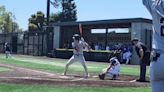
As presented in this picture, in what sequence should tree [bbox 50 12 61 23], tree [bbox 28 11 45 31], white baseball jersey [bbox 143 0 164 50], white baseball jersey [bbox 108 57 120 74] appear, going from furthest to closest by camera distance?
1. tree [bbox 50 12 61 23]
2. tree [bbox 28 11 45 31]
3. white baseball jersey [bbox 108 57 120 74]
4. white baseball jersey [bbox 143 0 164 50]

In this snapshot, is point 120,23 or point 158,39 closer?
point 158,39

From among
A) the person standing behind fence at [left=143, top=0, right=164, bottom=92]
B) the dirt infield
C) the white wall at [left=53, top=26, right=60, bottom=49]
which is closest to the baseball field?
the dirt infield

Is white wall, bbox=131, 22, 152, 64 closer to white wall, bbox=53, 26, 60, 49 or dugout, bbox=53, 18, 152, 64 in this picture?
dugout, bbox=53, 18, 152, 64

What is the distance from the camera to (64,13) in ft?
308

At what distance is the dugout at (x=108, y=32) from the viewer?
4538 centimetres

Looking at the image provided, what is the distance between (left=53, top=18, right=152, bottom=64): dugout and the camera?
45.4 metres

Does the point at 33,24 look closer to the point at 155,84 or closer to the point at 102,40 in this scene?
the point at 102,40

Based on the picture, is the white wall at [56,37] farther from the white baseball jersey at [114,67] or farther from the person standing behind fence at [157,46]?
the person standing behind fence at [157,46]

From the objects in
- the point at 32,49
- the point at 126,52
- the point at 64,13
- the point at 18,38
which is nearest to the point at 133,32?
the point at 126,52

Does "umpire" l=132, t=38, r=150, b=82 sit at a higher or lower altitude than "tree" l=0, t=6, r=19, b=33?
lower

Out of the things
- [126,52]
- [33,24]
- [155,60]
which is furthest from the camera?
[33,24]

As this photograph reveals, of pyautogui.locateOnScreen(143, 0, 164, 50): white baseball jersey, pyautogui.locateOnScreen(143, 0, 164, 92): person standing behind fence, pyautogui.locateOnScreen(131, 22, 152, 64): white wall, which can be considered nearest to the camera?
pyautogui.locateOnScreen(143, 0, 164, 92): person standing behind fence

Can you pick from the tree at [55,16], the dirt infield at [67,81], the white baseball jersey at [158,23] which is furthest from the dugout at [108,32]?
the white baseball jersey at [158,23]

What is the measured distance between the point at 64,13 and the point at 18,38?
2813 cm
